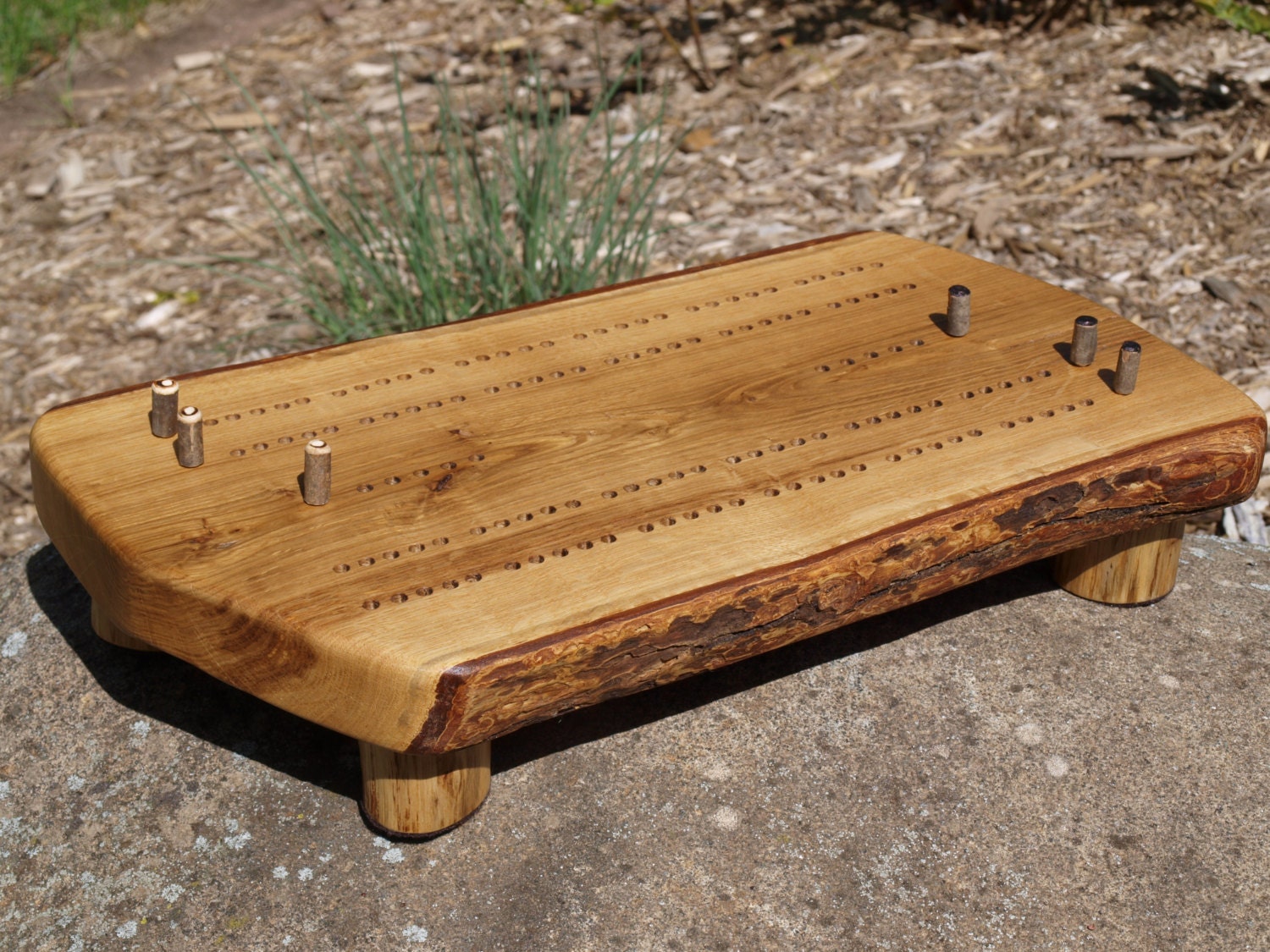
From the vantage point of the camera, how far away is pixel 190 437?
6.22ft

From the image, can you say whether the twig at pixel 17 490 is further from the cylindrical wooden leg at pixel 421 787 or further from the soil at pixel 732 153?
the cylindrical wooden leg at pixel 421 787

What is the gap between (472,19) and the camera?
170 inches

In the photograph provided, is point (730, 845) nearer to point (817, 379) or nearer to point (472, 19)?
point (817, 379)

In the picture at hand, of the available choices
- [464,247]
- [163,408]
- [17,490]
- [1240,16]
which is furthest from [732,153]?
[163,408]

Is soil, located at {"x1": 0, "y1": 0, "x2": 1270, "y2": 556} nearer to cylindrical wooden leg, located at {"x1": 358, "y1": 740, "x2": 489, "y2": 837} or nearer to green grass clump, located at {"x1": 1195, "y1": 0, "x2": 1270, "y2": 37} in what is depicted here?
green grass clump, located at {"x1": 1195, "y1": 0, "x2": 1270, "y2": 37}

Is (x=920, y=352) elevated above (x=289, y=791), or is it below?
above

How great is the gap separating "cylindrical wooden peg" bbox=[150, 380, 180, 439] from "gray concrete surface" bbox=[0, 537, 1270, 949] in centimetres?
45

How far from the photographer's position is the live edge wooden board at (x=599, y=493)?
5.53 feet

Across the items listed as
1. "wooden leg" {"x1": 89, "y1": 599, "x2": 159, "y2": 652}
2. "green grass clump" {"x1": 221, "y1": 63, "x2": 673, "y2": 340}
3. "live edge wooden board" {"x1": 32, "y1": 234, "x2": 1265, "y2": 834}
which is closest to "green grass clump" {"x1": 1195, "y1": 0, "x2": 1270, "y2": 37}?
"live edge wooden board" {"x1": 32, "y1": 234, "x2": 1265, "y2": 834}

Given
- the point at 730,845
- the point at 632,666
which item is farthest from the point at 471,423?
the point at 730,845

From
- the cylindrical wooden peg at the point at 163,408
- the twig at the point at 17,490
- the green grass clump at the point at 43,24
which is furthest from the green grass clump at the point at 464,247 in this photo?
the green grass clump at the point at 43,24

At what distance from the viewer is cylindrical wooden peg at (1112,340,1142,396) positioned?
2053mm

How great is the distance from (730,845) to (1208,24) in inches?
117

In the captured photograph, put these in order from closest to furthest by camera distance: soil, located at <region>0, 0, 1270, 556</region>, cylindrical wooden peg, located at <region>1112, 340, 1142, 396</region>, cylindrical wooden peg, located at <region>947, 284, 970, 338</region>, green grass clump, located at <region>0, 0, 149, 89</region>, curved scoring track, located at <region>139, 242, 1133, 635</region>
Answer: curved scoring track, located at <region>139, 242, 1133, 635</region>
cylindrical wooden peg, located at <region>1112, 340, 1142, 396</region>
cylindrical wooden peg, located at <region>947, 284, 970, 338</region>
soil, located at <region>0, 0, 1270, 556</region>
green grass clump, located at <region>0, 0, 149, 89</region>
